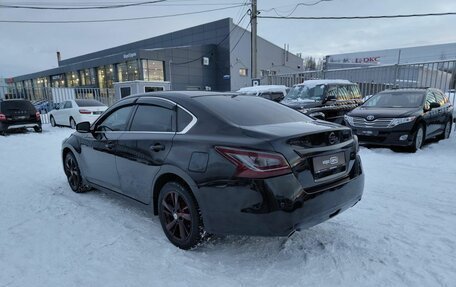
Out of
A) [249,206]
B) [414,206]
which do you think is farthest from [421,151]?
[249,206]

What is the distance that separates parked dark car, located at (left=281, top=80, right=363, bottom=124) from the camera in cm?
1048

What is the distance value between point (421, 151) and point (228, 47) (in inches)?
1190

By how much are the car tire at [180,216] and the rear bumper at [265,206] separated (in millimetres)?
154

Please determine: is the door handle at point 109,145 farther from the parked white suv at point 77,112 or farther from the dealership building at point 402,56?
the dealership building at point 402,56

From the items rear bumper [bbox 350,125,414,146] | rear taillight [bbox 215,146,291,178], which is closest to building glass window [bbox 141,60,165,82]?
rear bumper [bbox 350,125,414,146]

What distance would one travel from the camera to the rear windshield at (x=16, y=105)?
41.5 ft

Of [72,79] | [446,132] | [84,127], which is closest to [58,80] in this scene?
[72,79]

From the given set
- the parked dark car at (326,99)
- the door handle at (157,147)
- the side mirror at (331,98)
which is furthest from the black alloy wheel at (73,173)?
the side mirror at (331,98)

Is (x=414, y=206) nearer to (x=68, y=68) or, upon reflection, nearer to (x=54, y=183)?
(x=54, y=183)

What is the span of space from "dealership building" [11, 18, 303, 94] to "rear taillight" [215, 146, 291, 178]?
3080cm

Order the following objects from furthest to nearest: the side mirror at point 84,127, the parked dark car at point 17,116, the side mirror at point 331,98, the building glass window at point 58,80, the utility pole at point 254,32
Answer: the building glass window at point 58,80 < the utility pole at point 254,32 < the parked dark car at point 17,116 < the side mirror at point 331,98 < the side mirror at point 84,127

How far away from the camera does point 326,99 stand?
10.7 meters

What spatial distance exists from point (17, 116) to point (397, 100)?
13.8m

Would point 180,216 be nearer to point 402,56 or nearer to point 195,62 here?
point 402,56
